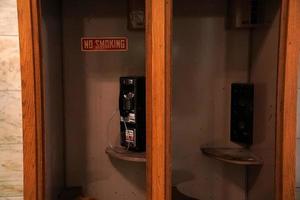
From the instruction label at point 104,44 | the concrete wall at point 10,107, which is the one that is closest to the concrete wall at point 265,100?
the instruction label at point 104,44

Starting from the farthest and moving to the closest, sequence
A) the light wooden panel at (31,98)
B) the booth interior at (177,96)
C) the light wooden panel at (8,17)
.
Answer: the booth interior at (177,96)
the light wooden panel at (8,17)
the light wooden panel at (31,98)

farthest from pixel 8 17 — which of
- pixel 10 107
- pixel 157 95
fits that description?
pixel 157 95

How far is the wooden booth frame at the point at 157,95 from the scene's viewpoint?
1.25m

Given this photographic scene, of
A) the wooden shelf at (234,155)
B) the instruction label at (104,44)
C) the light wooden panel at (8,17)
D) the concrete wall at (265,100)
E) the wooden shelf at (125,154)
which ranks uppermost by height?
the light wooden panel at (8,17)

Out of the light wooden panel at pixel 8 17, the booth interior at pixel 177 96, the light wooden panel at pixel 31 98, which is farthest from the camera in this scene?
the booth interior at pixel 177 96

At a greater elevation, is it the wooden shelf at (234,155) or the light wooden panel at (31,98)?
the light wooden panel at (31,98)

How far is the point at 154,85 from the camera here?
127 centimetres

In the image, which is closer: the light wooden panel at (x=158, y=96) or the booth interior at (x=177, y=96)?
the light wooden panel at (x=158, y=96)

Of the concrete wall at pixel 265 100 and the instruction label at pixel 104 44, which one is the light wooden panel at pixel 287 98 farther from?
the instruction label at pixel 104 44

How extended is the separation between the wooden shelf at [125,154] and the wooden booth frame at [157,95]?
1.02 feet

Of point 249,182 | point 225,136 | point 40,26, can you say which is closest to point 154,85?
point 40,26

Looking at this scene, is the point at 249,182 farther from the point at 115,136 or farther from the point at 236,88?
the point at 115,136

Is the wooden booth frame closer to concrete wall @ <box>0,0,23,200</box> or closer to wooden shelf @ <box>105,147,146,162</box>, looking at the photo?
wooden shelf @ <box>105,147,146,162</box>

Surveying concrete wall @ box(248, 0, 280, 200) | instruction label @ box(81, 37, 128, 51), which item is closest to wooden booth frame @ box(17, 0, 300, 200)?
concrete wall @ box(248, 0, 280, 200)
